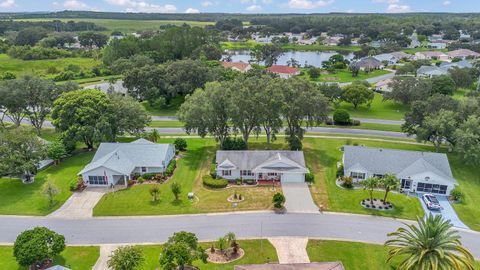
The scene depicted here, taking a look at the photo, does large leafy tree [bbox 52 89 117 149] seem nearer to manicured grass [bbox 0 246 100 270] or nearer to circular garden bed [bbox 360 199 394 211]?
manicured grass [bbox 0 246 100 270]

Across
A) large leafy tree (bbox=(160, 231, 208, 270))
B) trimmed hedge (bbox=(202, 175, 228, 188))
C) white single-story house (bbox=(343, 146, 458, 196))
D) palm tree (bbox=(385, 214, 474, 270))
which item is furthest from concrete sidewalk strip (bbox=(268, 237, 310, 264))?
white single-story house (bbox=(343, 146, 458, 196))

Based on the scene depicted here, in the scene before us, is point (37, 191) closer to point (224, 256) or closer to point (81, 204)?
point (81, 204)

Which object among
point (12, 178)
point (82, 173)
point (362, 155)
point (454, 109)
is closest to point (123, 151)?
point (82, 173)

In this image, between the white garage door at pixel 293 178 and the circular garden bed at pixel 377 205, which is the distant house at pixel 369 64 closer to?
the white garage door at pixel 293 178

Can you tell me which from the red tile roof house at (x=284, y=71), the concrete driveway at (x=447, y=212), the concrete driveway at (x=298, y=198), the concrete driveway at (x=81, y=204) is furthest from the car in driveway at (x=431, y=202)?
the red tile roof house at (x=284, y=71)

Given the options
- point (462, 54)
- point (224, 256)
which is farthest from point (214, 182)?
point (462, 54)

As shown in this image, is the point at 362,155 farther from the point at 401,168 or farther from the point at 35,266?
the point at 35,266
